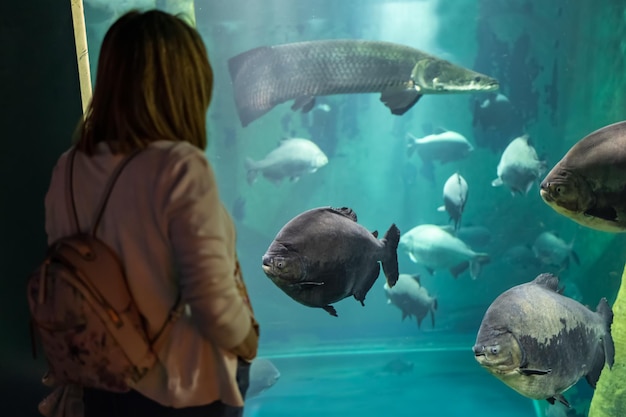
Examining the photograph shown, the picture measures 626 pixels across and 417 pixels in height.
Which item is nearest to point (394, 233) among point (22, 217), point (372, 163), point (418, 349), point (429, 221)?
point (22, 217)

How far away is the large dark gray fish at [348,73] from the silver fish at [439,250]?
2.79m

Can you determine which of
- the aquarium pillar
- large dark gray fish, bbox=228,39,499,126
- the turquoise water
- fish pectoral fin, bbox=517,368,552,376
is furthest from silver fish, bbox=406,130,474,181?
fish pectoral fin, bbox=517,368,552,376

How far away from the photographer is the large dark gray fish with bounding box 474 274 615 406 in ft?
8.77

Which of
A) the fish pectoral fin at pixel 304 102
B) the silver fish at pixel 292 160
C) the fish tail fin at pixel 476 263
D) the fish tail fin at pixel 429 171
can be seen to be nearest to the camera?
the fish pectoral fin at pixel 304 102

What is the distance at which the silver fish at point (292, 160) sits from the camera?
643 cm

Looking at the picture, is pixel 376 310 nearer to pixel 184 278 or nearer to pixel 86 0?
pixel 86 0

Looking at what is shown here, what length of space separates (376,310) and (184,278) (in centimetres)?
964

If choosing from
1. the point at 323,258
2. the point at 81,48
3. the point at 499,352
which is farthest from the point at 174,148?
the point at 499,352

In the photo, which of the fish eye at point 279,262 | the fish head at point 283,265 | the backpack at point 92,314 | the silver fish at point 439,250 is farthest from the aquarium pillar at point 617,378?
the backpack at point 92,314

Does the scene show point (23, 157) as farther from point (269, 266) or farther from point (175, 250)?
point (175, 250)

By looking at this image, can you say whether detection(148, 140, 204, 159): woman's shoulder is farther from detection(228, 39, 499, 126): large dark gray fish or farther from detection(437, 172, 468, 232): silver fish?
detection(437, 172, 468, 232): silver fish

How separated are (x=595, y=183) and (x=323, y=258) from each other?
117 cm

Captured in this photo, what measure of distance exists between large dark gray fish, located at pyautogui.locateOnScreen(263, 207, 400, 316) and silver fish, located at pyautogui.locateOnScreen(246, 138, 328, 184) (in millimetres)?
3696

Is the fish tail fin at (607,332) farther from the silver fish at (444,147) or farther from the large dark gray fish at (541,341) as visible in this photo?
the silver fish at (444,147)
